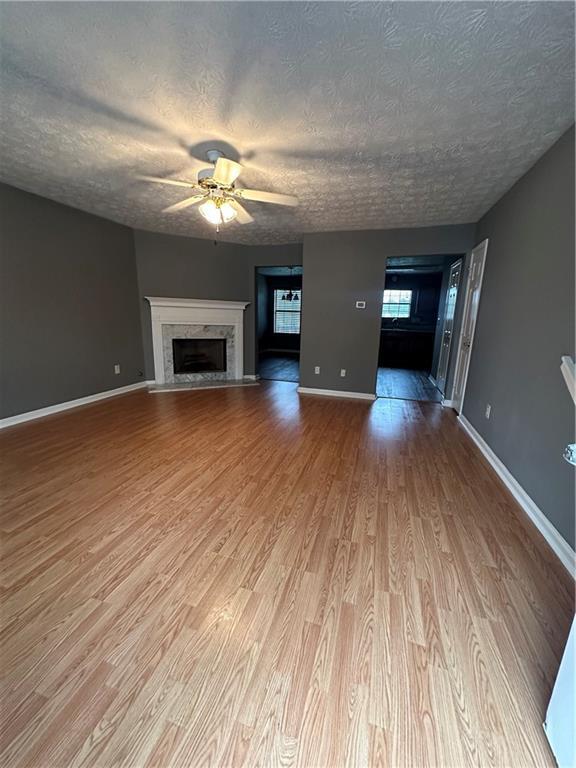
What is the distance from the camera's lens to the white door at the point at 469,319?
3506mm

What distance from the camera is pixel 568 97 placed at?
1613mm

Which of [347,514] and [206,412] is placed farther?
[206,412]

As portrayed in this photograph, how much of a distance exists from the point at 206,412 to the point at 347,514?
246 cm

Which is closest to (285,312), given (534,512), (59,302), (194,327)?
(194,327)

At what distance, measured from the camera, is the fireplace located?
5203 mm

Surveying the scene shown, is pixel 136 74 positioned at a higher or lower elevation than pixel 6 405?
higher

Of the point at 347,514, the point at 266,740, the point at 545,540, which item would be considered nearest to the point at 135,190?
the point at 347,514

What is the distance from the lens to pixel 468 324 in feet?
12.4

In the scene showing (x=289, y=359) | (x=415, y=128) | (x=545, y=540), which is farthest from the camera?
(x=289, y=359)

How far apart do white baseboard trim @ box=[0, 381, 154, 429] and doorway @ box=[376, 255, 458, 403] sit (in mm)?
4391

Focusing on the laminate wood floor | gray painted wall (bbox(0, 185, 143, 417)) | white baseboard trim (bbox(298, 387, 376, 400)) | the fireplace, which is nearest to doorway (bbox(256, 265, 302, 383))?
the fireplace

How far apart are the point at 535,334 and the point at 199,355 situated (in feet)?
15.5

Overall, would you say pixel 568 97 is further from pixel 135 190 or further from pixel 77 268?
pixel 77 268

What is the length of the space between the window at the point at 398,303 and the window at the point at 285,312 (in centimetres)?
257
